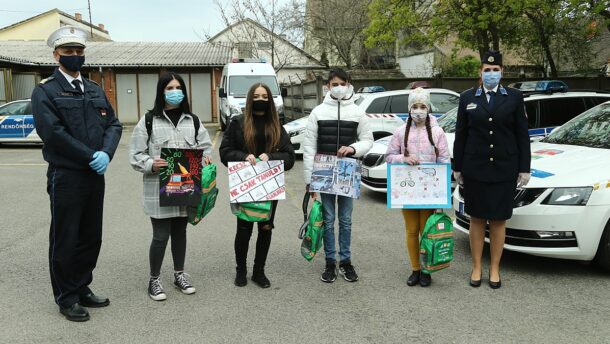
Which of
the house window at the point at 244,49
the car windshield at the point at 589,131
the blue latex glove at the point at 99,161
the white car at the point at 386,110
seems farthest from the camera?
the house window at the point at 244,49

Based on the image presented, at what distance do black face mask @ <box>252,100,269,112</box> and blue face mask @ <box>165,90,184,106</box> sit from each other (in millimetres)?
614

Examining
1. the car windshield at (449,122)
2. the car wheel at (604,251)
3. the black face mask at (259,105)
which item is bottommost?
the car wheel at (604,251)

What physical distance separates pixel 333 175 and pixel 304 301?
1.09 meters

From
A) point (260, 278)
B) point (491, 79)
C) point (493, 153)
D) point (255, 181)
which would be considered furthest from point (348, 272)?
point (491, 79)

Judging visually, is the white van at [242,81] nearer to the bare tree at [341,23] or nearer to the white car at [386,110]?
the white car at [386,110]

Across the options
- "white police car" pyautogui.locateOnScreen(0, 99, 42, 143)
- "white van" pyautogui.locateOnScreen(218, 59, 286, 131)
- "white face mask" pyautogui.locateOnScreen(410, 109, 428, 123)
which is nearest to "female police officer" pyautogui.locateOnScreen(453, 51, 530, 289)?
"white face mask" pyautogui.locateOnScreen(410, 109, 428, 123)

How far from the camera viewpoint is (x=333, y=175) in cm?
476

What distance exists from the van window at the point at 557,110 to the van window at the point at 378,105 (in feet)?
11.7

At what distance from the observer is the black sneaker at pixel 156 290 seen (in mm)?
4434

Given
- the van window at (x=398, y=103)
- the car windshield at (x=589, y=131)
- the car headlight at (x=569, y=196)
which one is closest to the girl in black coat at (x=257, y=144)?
the car headlight at (x=569, y=196)

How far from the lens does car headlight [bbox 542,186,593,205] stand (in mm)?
4770

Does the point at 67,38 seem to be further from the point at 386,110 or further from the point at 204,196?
the point at 386,110

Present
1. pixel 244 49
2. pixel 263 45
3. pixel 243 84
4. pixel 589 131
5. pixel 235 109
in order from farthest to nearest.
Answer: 1. pixel 244 49
2. pixel 263 45
3. pixel 243 84
4. pixel 235 109
5. pixel 589 131

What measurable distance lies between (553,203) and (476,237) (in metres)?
0.73
